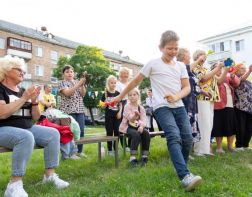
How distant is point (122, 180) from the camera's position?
438 cm

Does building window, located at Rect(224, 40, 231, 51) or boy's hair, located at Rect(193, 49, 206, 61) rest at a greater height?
building window, located at Rect(224, 40, 231, 51)

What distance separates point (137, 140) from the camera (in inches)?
235

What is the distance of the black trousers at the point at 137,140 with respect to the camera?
5895mm

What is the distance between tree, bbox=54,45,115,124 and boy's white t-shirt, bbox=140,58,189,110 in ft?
127

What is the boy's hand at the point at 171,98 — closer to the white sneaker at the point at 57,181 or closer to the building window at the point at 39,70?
the white sneaker at the point at 57,181

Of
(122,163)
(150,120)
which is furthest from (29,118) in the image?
(150,120)

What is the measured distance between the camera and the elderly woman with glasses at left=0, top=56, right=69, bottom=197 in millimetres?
3785

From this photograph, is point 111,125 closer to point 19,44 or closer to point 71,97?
point 71,97

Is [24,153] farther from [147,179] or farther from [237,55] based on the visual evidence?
[237,55]

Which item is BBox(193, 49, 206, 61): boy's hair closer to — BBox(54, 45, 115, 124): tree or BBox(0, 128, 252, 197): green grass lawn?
BBox(0, 128, 252, 197): green grass lawn

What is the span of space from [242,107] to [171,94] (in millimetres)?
3818

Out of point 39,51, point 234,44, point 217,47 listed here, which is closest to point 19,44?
point 39,51

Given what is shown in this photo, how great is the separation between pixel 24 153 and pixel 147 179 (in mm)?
1602

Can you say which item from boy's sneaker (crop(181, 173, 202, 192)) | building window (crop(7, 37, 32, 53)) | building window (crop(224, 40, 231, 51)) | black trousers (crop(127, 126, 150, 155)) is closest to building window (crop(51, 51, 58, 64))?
building window (crop(7, 37, 32, 53))
